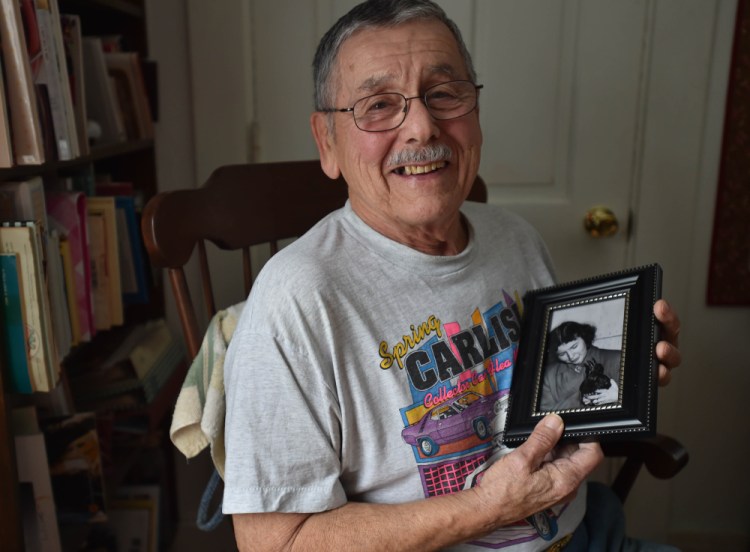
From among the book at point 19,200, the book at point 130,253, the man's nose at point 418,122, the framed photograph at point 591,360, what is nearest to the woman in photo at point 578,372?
the framed photograph at point 591,360

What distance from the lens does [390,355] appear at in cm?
97

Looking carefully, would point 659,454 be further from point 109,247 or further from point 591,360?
point 109,247

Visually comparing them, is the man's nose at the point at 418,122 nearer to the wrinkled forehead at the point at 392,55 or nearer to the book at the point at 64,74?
the wrinkled forehead at the point at 392,55

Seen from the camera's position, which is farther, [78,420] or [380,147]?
[78,420]

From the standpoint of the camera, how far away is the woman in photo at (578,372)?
0.92 meters

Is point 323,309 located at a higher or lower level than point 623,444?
higher

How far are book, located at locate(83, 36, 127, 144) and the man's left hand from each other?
117cm

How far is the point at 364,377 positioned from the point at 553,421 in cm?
26

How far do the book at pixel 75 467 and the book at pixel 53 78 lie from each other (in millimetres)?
501

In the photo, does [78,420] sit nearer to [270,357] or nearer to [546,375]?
[270,357]

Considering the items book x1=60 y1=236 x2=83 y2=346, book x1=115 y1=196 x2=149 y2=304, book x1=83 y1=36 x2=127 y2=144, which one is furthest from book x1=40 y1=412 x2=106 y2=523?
book x1=83 y1=36 x2=127 y2=144

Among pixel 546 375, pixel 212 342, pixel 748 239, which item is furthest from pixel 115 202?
pixel 748 239

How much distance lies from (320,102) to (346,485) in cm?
59

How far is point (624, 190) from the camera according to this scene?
171 cm
